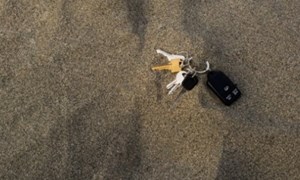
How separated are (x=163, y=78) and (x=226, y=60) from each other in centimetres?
20

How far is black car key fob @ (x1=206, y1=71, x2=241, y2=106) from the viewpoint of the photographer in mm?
1519

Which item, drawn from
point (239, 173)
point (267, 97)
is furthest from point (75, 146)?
point (267, 97)

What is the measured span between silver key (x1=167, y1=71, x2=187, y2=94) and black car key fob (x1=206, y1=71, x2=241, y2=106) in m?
0.07

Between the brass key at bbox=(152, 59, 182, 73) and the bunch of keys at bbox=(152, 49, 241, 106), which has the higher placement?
the brass key at bbox=(152, 59, 182, 73)

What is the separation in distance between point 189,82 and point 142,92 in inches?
5.5

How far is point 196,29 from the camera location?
5.41 ft

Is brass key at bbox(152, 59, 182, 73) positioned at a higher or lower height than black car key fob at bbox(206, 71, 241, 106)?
higher

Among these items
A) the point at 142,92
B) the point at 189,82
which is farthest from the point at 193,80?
the point at 142,92

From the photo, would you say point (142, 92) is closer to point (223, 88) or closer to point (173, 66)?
point (173, 66)

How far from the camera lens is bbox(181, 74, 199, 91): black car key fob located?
1.53m

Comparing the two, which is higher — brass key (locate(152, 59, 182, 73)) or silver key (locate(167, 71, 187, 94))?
brass key (locate(152, 59, 182, 73))

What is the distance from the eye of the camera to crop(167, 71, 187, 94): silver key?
1.54 meters

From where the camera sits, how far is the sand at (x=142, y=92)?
4.91 ft

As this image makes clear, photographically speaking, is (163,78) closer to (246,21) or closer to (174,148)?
(174,148)
